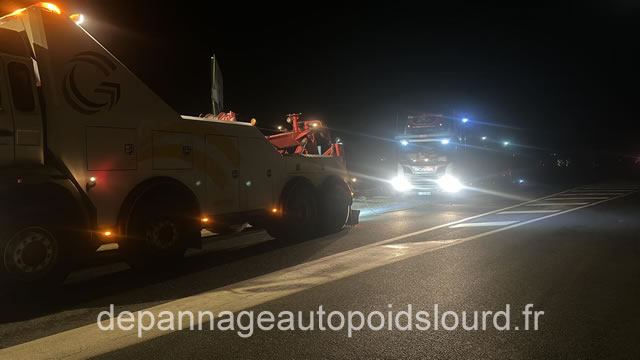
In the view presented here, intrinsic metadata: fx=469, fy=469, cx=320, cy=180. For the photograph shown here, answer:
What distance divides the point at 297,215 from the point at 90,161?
4181mm

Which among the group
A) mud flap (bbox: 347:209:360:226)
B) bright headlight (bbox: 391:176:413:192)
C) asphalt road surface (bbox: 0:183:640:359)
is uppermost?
bright headlight (bbox: 391:176:413:192)

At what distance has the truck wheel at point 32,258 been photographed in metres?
5.12

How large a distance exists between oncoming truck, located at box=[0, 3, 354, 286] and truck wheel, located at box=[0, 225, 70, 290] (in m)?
0.01

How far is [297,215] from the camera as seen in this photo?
9.20 m

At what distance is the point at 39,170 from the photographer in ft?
17.9

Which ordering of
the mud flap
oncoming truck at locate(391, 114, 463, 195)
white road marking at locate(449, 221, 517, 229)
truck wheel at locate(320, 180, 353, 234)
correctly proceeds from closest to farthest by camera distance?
1. truck wheel at locate(320, 180, 353, 234)
2. white road marking at locate(449, 221, 517, 229)
3. the mud flap
4. oncoming truck at locate(391, 114, 463, 195)

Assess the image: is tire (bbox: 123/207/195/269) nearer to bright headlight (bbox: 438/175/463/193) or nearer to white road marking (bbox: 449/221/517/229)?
white road marking (bbox: 449/221/517/229)

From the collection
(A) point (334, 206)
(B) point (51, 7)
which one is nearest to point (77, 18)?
(B) point (51, 7)

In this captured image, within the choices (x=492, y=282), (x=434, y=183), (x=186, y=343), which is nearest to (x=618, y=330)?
(x=492, y=282)

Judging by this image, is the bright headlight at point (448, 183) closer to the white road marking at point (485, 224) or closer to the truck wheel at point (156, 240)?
the white road marking at point (485, 224)

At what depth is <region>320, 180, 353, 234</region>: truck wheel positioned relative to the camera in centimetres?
1002

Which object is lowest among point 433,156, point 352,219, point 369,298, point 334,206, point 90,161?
point 369,298

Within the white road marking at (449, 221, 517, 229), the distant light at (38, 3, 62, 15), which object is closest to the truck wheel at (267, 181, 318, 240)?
the white road marking at (449, 221, 517, 229)

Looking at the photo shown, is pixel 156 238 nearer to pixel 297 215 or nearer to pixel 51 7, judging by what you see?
pixel 297 215
